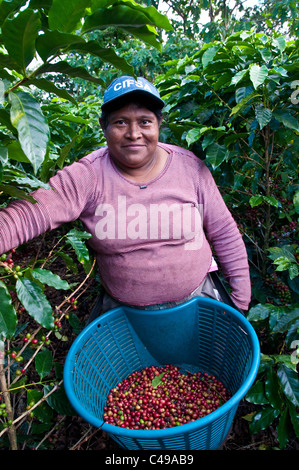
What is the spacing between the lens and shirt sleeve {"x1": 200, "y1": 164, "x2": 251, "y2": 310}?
5.11 ft

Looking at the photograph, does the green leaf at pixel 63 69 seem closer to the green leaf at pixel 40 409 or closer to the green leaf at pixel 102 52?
the green leaf at pixel 102 52

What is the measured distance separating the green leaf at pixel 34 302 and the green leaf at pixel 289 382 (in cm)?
100

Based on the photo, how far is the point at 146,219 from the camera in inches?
56.5

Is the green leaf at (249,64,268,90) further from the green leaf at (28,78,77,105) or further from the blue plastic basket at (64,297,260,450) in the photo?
the blue plastic basket at (64,297,260,450)

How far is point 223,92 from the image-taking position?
149cm

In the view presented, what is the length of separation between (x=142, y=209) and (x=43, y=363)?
0.74m

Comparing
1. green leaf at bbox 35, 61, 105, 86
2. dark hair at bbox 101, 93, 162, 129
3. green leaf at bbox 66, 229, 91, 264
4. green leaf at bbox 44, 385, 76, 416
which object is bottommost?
green leaf at bbox 44, 385, 76, 416

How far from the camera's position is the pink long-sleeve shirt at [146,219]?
1.41m

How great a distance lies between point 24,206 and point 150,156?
0.57 m

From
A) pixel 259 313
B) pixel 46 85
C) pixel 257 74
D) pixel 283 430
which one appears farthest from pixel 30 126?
pixel 283 430

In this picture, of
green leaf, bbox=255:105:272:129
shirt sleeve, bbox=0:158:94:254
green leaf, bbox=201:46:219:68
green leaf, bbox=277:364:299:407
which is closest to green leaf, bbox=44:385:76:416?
shirt sleeve, bbox=0:158:94:254

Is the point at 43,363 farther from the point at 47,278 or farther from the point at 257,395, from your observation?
the point at 257,395

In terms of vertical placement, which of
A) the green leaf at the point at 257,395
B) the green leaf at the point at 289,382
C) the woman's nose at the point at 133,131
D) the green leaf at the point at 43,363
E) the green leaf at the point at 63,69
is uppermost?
the woman's nose at the point at 133,131

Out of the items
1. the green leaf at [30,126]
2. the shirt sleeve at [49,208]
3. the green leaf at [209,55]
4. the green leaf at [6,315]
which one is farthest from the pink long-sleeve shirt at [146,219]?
the green leaf at [30,126]
